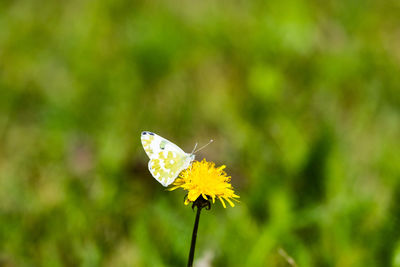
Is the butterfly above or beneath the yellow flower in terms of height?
above

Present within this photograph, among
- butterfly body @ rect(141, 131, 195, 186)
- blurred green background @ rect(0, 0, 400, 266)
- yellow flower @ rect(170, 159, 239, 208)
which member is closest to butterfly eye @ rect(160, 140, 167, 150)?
butterfly body @ rect(141, 131, 195, 186)

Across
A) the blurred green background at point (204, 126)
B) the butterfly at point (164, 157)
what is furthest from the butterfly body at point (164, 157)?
the blurred green background at point (204, 126)

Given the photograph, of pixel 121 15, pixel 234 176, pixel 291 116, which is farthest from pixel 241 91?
pixel 121 15

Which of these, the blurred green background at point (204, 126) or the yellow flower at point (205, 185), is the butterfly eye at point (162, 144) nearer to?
the yellow flower at point (205, 185)

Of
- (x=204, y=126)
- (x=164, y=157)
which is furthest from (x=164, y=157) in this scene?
(x=204, y=126)

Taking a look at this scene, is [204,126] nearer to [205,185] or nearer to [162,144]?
[162,144]

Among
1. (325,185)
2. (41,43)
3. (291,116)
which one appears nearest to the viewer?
(325,185)

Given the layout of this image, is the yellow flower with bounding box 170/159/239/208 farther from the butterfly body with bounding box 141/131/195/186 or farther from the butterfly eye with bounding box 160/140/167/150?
the butterfly eye with bounding box 160/140/167/150

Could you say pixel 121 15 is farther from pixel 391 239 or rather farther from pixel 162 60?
pixel 391 239
